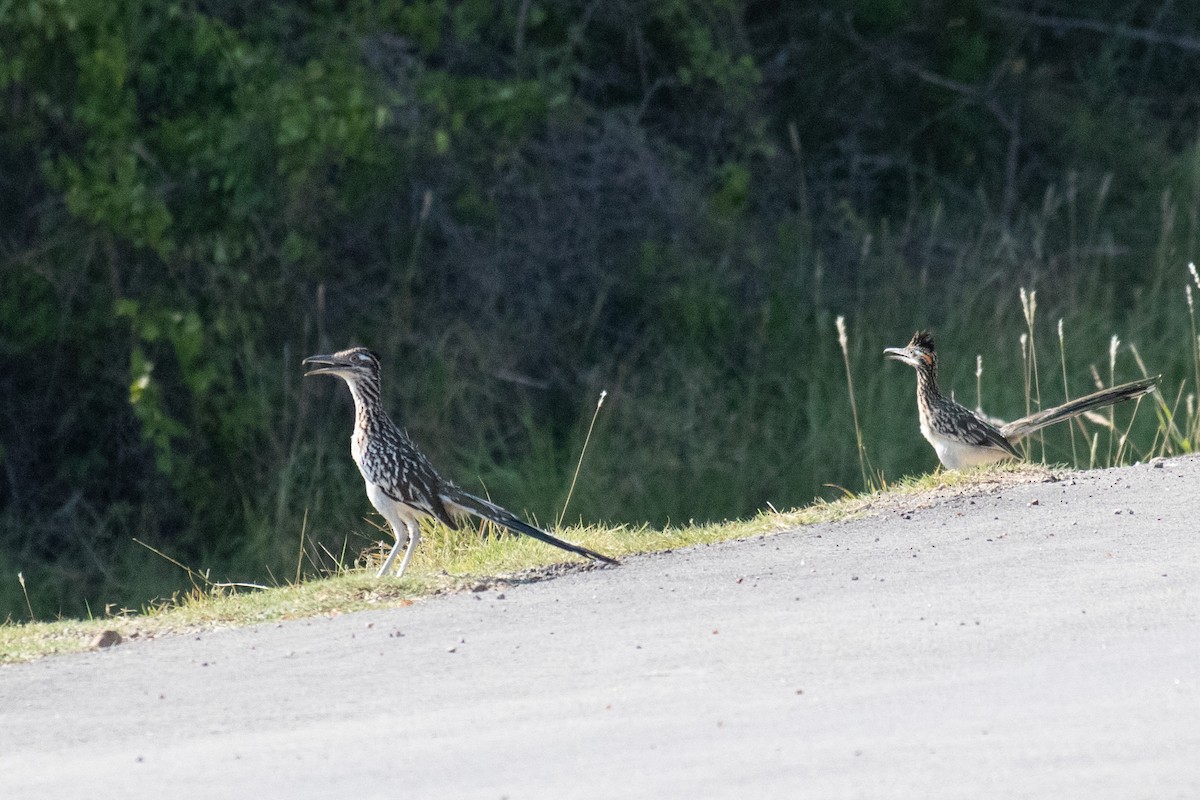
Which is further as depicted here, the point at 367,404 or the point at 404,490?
the point at 367,404

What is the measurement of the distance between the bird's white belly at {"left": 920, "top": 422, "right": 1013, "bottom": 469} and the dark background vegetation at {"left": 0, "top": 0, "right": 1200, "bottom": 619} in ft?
9.72

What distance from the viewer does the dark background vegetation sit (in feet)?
44.0

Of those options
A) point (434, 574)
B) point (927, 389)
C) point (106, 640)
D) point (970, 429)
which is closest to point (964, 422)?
point (970, 429)

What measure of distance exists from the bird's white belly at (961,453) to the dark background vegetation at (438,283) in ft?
9.72

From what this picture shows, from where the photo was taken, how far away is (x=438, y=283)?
1462 centimetres

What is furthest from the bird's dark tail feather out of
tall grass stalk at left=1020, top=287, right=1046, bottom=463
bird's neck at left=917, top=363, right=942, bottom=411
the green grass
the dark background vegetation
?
the dark background vegetation

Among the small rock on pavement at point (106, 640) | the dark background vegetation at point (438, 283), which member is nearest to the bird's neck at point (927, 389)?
the dark background vegetation at point (438, 283)

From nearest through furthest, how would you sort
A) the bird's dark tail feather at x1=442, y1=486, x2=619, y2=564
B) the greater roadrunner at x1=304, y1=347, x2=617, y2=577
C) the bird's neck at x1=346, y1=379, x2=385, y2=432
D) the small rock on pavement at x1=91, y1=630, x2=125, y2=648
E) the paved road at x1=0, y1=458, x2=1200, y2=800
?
the paved road at x1=0, y1=458, x2=1200, y2=800 → the small rock on pavement at x1=91, y1=630, x2=125, y2=648 → the bird's dark tail feather at x1=442, y1=486, x2=619, y2=564 → the greater roadrunner at x1=304, y1=347, x2=617, y2=577 → the bird's neck at x1=346, y1=379, x2=385, y2=432

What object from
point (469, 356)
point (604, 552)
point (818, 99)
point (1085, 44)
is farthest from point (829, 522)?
point (1085, 44)

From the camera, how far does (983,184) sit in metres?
18.9

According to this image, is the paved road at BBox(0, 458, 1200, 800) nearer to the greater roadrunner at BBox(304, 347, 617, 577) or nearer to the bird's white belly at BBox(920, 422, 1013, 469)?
the greater roadrunner at BBox(304, 347, 617, 577)

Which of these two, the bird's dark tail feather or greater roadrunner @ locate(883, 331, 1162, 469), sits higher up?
the bird's dark tail feather

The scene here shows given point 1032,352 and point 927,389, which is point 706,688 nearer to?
point 927,389

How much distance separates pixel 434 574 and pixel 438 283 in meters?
6.87
